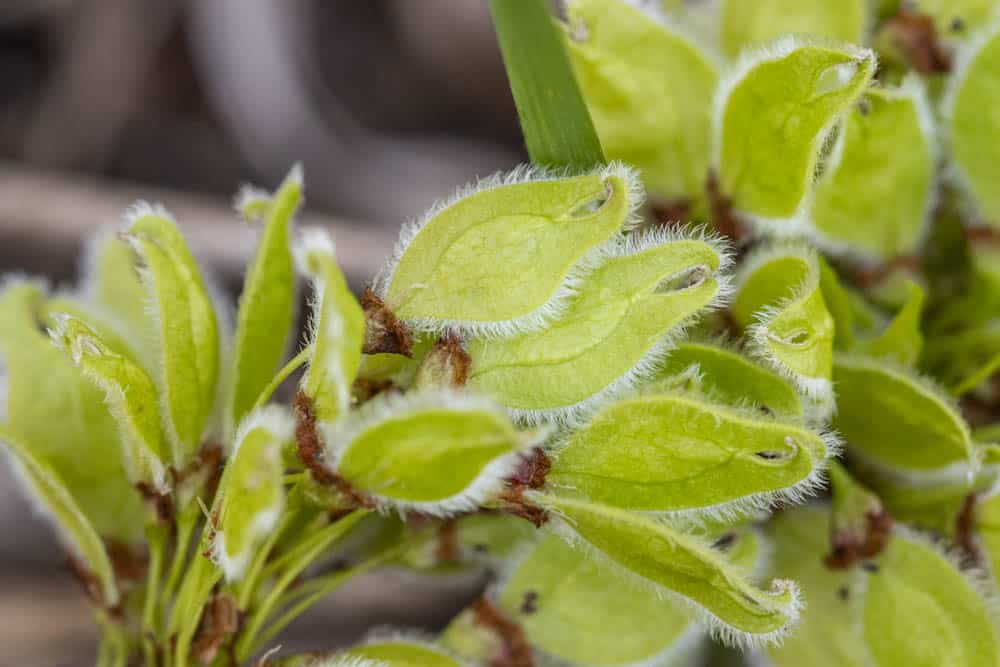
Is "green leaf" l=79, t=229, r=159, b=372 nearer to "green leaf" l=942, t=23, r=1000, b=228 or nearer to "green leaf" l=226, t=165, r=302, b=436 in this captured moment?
"green leaf" l=226, t=165, r=302, b=436

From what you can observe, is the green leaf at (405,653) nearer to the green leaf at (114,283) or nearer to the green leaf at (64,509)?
the green leaf at (64,509)

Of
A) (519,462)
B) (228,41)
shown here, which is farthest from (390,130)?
(519,462)

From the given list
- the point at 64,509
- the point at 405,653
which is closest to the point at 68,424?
the point at 64,509

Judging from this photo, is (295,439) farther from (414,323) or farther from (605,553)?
(605,553)

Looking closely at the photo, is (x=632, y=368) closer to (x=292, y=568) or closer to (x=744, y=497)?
(x=744, y=497)

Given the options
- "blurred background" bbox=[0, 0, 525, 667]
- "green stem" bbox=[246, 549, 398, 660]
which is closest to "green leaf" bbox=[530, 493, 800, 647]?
"green stem" bbox=[246, 549, 398, 660]

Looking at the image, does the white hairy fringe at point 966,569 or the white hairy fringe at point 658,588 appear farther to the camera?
the white hairy fringe at point 966,569

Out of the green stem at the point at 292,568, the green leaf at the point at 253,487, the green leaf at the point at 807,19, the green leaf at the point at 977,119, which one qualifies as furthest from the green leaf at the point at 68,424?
the green leaf at the point at 977,119
